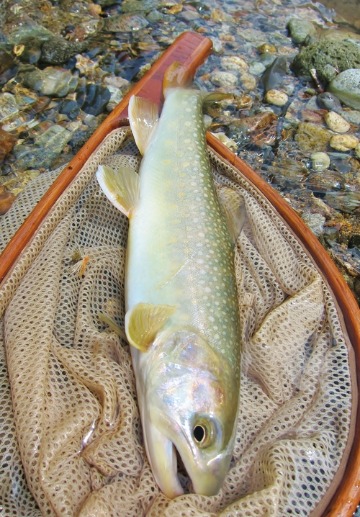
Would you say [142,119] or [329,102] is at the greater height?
[142,119]

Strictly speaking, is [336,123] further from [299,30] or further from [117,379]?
[117,379]

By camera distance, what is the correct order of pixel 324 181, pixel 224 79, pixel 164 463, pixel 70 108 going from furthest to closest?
1. pixel 224 79
2. pixel 70 108
3. pixel 324 181
4. pixel 164 463

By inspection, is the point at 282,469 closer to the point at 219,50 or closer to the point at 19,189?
the point at 19,189

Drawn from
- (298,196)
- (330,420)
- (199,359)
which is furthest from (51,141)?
(330,420)

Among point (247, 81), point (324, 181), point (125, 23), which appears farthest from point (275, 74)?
point (125, 23)

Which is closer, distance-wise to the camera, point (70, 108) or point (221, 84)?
point (70, 108)
